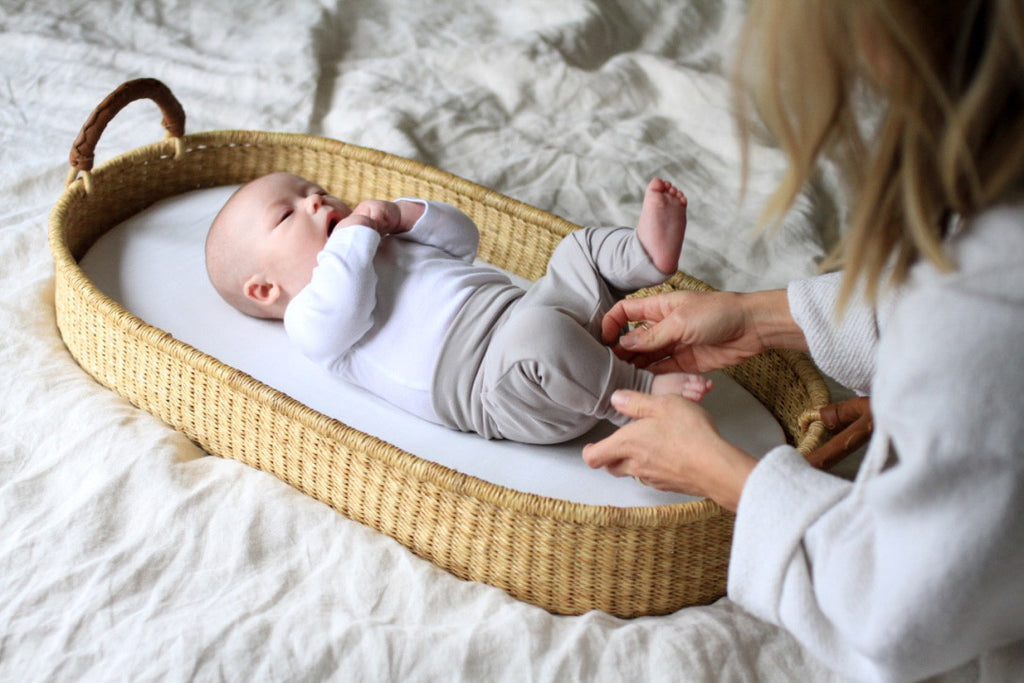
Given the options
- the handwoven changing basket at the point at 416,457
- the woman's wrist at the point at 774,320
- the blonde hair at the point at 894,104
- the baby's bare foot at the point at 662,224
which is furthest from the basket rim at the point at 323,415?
the blonde hair at the point at 894,104

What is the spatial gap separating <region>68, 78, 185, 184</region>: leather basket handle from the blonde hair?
3.82ft

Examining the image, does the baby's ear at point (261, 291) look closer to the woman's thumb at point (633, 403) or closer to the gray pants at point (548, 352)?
the gray pants at point (548, 352)

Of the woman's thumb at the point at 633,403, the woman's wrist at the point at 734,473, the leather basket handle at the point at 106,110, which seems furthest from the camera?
the leather basket handle at the point at 106,110

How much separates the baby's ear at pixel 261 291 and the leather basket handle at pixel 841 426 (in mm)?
764

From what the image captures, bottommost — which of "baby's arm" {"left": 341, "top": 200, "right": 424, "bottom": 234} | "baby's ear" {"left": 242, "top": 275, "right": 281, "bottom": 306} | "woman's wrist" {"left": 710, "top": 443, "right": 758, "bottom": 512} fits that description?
"baby's ear" {"left": 242, "top": 275, "right": 281, "bottom": 306}

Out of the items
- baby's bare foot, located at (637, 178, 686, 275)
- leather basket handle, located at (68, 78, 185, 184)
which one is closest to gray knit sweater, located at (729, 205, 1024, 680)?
baby's bare foot, located at (637, 178, 686, 275)

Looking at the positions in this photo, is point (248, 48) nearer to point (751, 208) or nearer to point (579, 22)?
point (579, 22)

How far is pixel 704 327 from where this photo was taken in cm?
136

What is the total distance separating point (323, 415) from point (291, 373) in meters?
0.26

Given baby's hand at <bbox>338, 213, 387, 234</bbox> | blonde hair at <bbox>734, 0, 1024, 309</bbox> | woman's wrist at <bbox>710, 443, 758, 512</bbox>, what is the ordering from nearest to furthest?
blonde hair at <bbox>734, 0, 1024, 309</bbox> < woman's wrist at <bbox>710, 443, 758, 512</bbox> < baby's hand at <bbox>338, 213, 387, 234</bbox>

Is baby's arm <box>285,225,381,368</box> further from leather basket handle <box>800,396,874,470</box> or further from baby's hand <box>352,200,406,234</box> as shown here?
leather basket handle <box>800,396,874,470</box>

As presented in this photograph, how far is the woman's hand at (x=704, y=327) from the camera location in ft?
4.43

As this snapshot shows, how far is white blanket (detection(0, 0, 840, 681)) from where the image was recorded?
121 cm

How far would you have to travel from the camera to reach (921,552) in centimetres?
88
